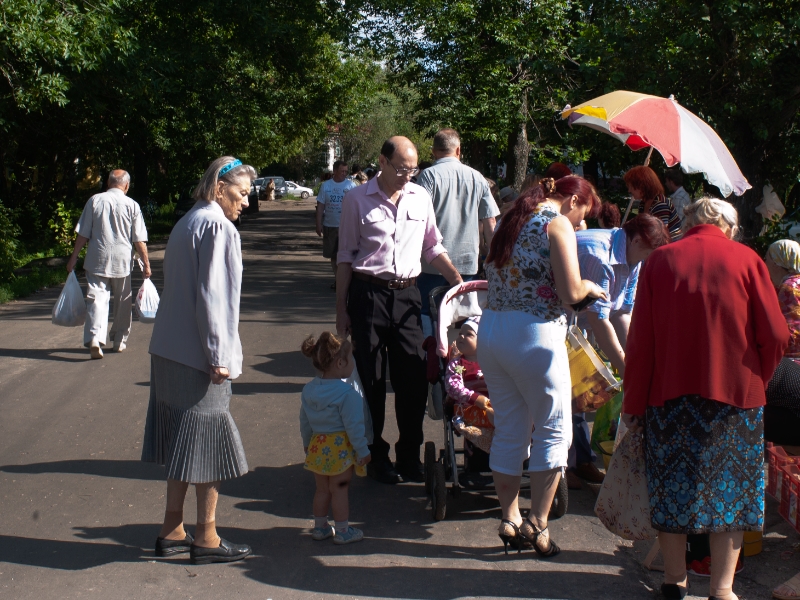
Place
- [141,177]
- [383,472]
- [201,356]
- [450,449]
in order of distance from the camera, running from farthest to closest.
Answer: [141,177], [383,472], [450,449], [201,356]

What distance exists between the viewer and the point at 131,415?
22.4 feet

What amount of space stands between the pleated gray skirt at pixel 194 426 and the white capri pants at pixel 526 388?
4.16 ft

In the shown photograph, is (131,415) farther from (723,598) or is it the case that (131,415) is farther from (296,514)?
(723,598)

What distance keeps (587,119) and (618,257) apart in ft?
5.31

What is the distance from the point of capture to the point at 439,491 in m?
4.61

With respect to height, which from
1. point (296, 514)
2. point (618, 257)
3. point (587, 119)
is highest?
point (587, 119)

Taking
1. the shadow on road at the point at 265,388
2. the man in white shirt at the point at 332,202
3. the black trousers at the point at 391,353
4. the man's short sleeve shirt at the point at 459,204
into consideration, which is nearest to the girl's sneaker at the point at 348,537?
the black trousers at the point at 391,353

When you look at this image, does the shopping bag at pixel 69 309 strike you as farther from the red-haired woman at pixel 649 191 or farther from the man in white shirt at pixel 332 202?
the red-haired woman at pixel 649 191

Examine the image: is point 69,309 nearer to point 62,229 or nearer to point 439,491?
point 439,491

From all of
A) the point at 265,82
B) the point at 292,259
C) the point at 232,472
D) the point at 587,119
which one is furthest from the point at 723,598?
the point at 265,82

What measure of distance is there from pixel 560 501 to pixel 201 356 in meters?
2.05

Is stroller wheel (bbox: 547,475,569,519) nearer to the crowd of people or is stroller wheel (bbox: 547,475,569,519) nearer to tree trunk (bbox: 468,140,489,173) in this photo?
the crowd of people

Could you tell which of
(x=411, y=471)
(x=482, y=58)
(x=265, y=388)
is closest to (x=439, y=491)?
(x=411, y=471)

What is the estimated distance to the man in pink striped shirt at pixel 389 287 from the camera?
17.2ft
